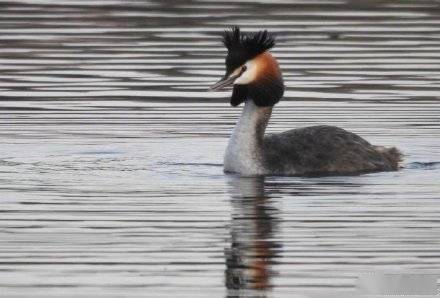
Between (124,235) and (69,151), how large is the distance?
4.43 metres

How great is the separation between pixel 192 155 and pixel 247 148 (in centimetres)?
83

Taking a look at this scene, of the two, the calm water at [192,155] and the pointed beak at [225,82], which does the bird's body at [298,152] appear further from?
the pointed beak at [225,82]

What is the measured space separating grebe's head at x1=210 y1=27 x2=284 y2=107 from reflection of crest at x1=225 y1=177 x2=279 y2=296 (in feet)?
3.40

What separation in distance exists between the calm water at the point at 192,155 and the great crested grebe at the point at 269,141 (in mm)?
262

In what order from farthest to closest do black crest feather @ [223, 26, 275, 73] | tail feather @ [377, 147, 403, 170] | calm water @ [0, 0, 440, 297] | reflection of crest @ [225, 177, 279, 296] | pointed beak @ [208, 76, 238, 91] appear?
tail feather @ [377, 147, 403, 170]
black crest feather @ [223, 26, 275, 73]
pointed beak @ [208, 76, 238, 91]
calm water @ [0, 0, 440, 297]
reflection of crest @ [225, 177, 279, 296]

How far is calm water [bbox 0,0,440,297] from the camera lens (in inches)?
508

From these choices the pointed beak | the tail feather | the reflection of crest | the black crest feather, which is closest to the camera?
the reflection of crest

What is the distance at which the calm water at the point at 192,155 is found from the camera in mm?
12906

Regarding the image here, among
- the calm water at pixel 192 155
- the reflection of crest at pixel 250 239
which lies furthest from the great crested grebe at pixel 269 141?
the reflection of crest at pixel 250 239

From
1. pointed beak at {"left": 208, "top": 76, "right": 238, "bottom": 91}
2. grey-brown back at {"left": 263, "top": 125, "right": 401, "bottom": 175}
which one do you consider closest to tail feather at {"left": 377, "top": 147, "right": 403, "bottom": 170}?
grey-brown back at {"left": 263, "top": 125, "right": 401, "bottom": 175}

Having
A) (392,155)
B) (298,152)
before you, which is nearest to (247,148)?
(298,152)

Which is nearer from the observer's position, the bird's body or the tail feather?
the bird's body

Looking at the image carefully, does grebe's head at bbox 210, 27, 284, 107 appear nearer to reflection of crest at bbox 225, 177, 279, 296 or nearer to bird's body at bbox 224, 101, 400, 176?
bird's body at bbox 224, 101, 400, 176

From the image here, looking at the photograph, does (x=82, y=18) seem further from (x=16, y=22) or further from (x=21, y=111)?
(x=21, y=111)
